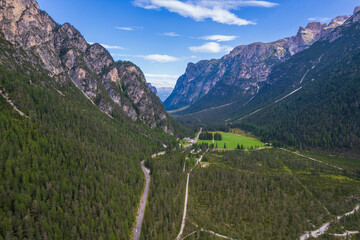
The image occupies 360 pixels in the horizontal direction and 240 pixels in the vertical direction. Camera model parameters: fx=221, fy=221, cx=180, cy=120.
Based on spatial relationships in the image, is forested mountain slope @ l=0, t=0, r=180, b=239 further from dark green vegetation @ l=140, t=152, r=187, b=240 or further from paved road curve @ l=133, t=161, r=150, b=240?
dark green vegetation @ l=140, t=152, r=187, b=240

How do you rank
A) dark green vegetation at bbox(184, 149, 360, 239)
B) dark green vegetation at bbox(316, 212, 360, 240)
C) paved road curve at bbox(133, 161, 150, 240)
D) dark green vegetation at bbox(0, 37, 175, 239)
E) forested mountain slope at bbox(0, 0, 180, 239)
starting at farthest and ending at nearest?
1. dark green vegetation at bbox(184, 149, 360, 239)
2. paved road curve at bbox(133, 161, 150, 240)
3. dark green vegetation at bbox(316, 212, 360, 240)
4. forested mountain slope at bbox(0, 0, 180, 239)
5. dark green vegetation at bbox(0, 37, 175, 239)

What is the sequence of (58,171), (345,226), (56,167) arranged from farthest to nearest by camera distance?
(56,167), (58,171), (345,226)

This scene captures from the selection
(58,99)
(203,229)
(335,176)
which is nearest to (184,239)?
(203,229)

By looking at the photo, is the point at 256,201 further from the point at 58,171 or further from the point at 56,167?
the point at 56,167

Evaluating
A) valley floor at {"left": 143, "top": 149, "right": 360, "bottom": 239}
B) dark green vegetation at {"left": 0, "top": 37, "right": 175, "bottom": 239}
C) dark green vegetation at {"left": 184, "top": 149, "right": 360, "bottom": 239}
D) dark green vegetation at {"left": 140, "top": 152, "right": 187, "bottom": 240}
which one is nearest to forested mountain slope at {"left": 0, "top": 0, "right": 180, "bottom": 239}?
dark green vegetation at {"left": 0, "top": 37, "right": 175, "bottom": 239}

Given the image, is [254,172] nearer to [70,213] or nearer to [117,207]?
[117,207]

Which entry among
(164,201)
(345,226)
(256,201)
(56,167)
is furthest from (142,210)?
(345,226)
